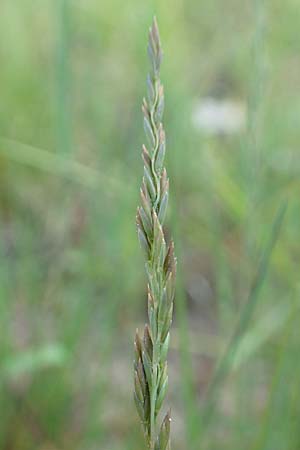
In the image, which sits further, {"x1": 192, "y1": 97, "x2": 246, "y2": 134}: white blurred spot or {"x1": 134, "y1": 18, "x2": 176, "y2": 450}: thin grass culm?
{"x1": 192, "y1": 97, "x2": 246, "y2": 134}: white blurred spot

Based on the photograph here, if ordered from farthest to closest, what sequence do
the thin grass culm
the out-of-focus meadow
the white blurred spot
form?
the white blurred spot < the out-of-focus meadow < the thin grass culm

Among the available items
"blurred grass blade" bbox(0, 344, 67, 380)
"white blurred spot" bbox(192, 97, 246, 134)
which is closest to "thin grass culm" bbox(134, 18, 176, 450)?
"blurred grass blade" bbox(0, 344, 67, 380)

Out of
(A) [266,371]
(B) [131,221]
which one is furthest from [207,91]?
(A) [266,371]

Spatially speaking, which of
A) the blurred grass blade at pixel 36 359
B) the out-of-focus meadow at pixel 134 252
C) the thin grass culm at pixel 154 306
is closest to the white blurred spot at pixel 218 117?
the out-of-focus meadow at pixel 134 252

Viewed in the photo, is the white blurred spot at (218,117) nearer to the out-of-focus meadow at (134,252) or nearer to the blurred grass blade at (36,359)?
the out-of-focus meadow at (134,252)

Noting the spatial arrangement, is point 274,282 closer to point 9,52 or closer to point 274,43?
point 274,43

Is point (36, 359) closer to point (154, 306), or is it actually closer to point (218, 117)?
point (154, 306)

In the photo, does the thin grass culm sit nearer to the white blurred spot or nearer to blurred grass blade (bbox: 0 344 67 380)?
blurred grass blade (bbox: 0 344 67 380)

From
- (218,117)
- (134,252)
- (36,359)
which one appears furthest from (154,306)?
(218,117)
